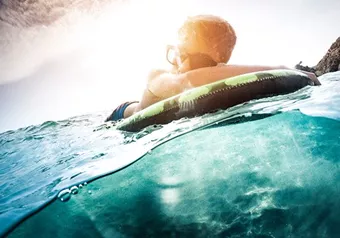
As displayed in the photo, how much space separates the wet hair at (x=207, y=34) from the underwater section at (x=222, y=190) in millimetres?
1688

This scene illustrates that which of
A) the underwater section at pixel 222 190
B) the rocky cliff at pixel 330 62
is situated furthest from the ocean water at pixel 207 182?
the rocky cliff at pixel 330 62

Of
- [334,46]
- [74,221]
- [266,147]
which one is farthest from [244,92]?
[334,46]

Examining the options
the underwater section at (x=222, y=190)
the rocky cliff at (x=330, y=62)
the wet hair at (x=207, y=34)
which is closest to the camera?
the underwater section at (x=222, y=190)

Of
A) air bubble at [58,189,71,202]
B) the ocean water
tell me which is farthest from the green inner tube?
air bubble at [58,189,71,202]

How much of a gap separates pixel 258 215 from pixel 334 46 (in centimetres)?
4047

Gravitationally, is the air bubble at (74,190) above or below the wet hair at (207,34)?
below

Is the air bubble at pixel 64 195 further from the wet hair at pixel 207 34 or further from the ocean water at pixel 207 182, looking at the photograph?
the wet hair at pixel 207 34

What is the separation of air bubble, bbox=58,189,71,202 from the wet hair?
2948 millimetres

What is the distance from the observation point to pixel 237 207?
6.60 feet

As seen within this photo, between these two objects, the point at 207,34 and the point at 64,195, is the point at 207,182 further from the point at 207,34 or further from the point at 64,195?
the point at 207,34

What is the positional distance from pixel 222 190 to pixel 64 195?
Result: 1.69 meters

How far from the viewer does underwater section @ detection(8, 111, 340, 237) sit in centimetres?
184

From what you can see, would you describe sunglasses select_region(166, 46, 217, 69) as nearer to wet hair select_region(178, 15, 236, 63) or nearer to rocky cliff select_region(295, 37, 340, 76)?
wet hair select_region(178, 15, 236, 63)

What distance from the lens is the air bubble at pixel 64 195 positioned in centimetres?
257
